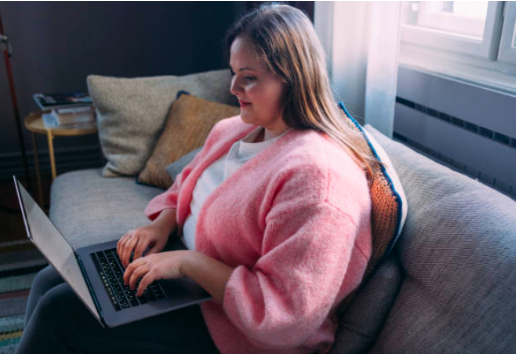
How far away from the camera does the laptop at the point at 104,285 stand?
98 cm

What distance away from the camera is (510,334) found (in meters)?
0.78

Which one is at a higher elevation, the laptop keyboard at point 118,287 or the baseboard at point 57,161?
the laptop keyboard at point 118,287

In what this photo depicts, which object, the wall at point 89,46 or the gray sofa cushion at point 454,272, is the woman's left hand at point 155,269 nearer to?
the gray sofa cushion at point 454,272

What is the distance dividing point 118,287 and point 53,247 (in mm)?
166

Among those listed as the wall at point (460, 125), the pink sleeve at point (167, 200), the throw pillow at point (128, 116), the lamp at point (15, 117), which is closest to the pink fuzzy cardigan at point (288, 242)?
the pink sleeve at point (167, 200)

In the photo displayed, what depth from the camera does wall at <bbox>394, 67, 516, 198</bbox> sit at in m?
1.25

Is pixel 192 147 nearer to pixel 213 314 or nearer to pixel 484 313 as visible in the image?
pixel 213 314

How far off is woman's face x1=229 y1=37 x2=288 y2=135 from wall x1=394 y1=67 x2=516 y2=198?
21.9 inches

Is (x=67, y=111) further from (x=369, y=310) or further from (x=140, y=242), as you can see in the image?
(x=369, y=310)

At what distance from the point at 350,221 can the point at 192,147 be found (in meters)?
1.15

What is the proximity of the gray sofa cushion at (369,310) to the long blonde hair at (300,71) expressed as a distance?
199mm

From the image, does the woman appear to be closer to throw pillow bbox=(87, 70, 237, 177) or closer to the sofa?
the sofa

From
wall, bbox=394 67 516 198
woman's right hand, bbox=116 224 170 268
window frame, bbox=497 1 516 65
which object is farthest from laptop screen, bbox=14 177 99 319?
window frame, bbox=497 1 516 65

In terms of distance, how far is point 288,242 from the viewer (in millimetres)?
885
